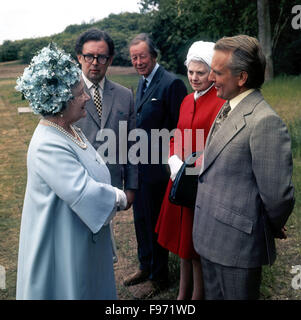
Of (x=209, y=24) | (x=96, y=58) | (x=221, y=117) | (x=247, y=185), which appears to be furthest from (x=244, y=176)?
(x=209, y=24)

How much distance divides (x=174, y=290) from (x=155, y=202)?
0.79m

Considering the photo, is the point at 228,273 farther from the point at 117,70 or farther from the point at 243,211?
the point at 117,70

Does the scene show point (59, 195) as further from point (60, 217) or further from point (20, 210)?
point (20, 210)

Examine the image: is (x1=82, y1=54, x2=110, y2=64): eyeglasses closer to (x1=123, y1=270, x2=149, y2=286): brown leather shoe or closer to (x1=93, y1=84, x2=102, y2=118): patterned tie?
(x1=93, y1=84, x2=102, y2=118): patterned tie

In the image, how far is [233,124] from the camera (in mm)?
2178

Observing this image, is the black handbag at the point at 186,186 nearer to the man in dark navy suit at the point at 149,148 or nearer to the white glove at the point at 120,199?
the white glove at the point at 120,199

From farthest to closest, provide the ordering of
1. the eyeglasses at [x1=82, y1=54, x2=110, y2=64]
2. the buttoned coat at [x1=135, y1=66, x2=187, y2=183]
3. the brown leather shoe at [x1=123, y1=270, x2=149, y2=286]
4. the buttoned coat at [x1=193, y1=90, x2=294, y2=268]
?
1. the brown leather shoe at [x1=123, y1=270, x2=149, y2=286]
2. the buttoned coat at [x1=135, y1=66, x2=187, y2=183]
3. the eyeglasses at [x1=82, y1=54, x2=110, y2=64]
4. the buttoned coat at [x1=193, y1=90, x2=294, y2=268]

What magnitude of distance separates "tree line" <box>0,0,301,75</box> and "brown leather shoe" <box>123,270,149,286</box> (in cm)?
710

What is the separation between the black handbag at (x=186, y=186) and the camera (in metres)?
2.66

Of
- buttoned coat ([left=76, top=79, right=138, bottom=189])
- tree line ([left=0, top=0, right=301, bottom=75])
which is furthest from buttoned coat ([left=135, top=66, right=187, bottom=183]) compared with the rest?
tree line ([left=0, top=0, right=301, bottom=75])

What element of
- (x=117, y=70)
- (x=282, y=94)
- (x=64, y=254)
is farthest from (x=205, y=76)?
(x=282, y=94)

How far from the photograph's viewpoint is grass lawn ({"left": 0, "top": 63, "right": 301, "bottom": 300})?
12.3 feet

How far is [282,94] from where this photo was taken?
12.3 metres

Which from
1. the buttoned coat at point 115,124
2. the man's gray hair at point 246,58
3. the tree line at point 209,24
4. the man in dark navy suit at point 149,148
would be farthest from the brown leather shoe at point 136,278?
the tree line at point 209,24
